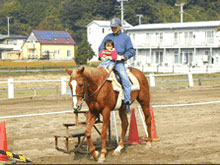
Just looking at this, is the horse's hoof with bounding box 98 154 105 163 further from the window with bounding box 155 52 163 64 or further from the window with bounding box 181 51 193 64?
the window with bounding box 155 52 163 64

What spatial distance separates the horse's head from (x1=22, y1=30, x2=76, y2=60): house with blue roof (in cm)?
8609

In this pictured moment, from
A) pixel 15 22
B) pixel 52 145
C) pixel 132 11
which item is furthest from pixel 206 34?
pixel 15 22

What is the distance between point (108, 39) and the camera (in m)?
10.8

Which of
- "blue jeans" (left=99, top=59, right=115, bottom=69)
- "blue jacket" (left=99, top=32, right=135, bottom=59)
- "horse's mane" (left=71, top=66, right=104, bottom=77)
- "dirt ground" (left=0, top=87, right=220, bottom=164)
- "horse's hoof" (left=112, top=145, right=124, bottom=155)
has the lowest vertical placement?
"dirt ground" (left=0, top=87, right=220, bottom=164)

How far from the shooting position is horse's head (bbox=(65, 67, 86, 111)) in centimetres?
909

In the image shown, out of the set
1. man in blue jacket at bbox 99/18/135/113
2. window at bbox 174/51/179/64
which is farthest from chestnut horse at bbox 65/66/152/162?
window at bbox 174/51/179/64

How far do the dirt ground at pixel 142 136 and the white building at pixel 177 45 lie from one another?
4207cm

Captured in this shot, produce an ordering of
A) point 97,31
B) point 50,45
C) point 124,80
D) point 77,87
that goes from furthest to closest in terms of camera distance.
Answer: point 50,45, point 97,31, point 124,80, point 77,87

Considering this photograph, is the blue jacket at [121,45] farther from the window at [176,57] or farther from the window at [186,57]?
the window at [176,57]

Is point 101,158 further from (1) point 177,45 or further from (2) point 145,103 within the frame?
(1) point 177,45

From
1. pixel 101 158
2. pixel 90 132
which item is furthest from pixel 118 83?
pixel 101 158

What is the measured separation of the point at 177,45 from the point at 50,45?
114 ft

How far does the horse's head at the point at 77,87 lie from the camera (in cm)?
909

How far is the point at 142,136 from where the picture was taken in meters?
13.1
